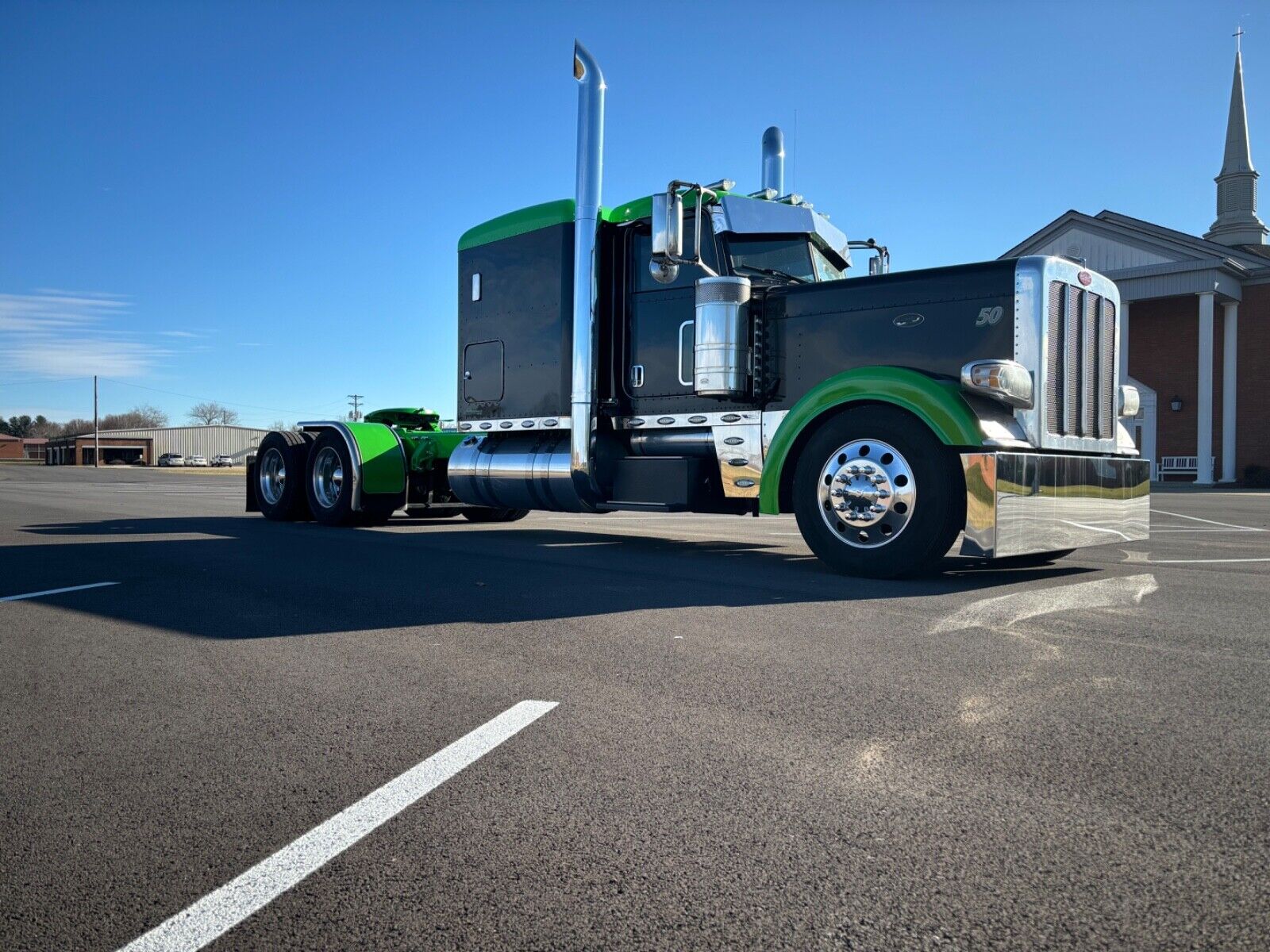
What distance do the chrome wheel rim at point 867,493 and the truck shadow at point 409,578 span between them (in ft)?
1.19

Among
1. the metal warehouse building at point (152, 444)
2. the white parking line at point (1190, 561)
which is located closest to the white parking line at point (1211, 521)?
the white parking line at point (1190, 561)

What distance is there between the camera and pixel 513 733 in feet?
9.82

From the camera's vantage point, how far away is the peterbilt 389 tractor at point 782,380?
638 cm

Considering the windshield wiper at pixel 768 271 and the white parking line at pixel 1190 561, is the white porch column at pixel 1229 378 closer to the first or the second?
the white parking line at pixel 1190 561

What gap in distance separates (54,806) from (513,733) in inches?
48.5

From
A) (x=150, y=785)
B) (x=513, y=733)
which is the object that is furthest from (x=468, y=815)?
(x=150, y=785)

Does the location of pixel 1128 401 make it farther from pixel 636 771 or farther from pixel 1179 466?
pixel 1179 466

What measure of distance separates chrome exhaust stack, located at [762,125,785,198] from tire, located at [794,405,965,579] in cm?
370

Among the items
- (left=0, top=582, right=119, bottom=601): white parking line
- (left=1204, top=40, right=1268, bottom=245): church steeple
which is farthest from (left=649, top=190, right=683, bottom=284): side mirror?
(left=1204, top=40, right=1268, bottom=245): church steeple

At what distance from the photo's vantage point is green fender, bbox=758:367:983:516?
20.2 ft

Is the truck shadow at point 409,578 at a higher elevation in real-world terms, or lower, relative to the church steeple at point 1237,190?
lower

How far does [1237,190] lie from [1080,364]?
3460 cm

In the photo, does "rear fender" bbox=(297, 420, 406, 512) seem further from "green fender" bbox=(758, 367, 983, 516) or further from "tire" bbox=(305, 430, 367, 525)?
"green fender" bbox=(758, 367, 983, 516)

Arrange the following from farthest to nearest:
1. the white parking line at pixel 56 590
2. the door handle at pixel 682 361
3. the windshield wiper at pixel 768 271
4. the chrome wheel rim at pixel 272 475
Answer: the chrome wheel rim at pixel 272 475
the door handle at pixel 682 361
the windshield wiper at pixel 768 271
the white parking line at pixel 56 590
